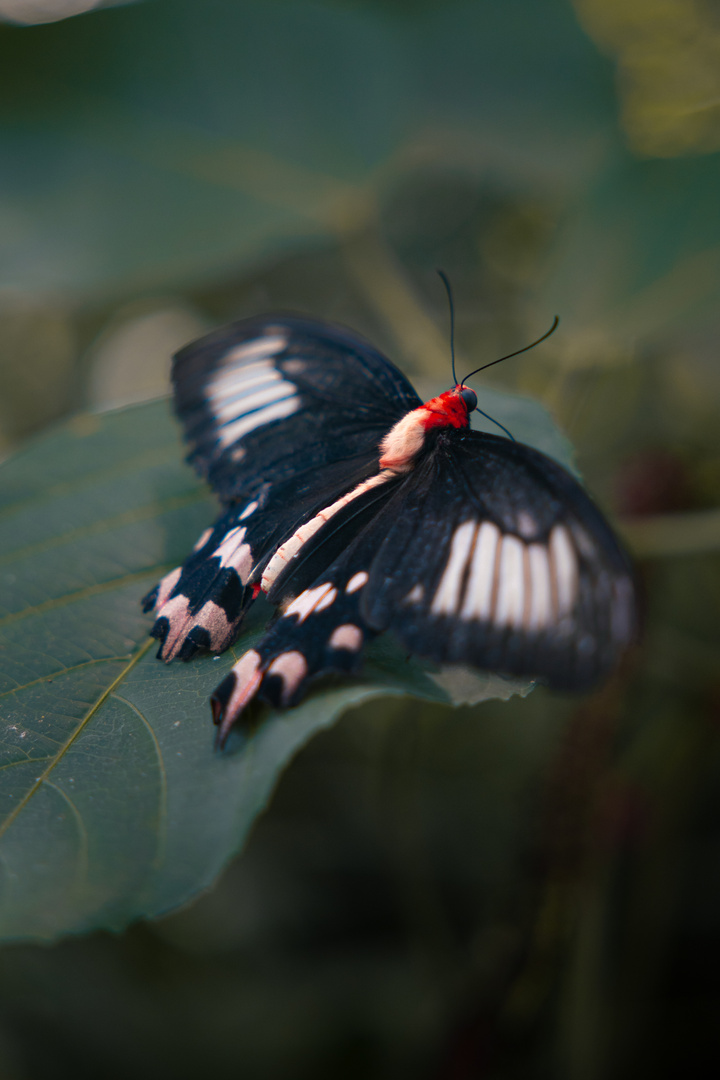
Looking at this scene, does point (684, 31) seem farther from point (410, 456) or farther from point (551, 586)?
point (551, 586)

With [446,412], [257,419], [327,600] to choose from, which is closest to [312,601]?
[327,600]

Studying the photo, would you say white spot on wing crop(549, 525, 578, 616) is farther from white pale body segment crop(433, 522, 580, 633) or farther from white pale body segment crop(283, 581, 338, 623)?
white pale body segment crop(283, 581, 338, 623)

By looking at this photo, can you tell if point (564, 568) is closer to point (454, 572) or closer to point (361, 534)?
point (454, 572)

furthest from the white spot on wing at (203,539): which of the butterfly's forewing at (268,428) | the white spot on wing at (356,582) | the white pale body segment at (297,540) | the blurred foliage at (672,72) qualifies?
the blurred foliage at (672,72)

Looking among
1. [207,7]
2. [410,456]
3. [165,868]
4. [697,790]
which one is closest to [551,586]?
[410,456]

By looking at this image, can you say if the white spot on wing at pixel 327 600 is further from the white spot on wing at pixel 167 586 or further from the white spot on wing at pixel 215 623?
the white spot on wing at pixel 167 586

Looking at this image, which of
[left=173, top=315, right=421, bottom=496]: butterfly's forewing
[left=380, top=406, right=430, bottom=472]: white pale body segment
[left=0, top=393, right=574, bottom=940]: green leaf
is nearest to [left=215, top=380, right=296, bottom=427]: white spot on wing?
[left=173, top=315, right=421, bottom=496]: butterfly's forewing
